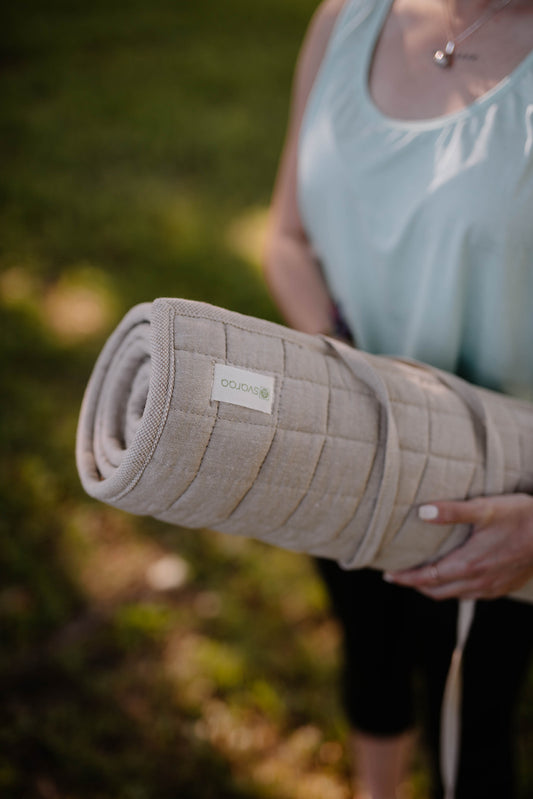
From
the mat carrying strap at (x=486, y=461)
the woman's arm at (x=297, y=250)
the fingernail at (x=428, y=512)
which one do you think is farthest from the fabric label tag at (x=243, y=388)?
the woman's arm at (x=297, y=250)

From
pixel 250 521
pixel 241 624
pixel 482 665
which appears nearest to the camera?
pixel 250 521

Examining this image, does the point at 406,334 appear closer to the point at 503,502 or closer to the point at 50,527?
the point at 503,502

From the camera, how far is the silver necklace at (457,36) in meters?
0.87

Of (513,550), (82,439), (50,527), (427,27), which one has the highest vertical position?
(427,27)

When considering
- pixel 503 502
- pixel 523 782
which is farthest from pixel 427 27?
pixel 523 782

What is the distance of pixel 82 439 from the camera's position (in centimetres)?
84

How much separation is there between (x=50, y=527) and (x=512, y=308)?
1.56 meters

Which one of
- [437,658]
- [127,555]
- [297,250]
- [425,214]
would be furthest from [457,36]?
[127,555]

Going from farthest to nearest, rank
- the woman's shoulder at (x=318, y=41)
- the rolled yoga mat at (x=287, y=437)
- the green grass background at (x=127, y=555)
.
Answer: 1. the green grass background at (x=127, y=555)
2. the woman's shoulder at (x=318, y=41)
3. the rolled yoga mat at (x=287, y=437)

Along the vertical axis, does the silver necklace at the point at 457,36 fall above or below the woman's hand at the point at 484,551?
above

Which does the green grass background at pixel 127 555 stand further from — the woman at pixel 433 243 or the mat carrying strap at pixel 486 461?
the mat carrying strap at pixel 486 461

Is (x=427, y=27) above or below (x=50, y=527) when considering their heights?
above

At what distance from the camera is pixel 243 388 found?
2.36 ft

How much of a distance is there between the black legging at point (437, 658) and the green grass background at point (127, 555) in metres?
0.41
